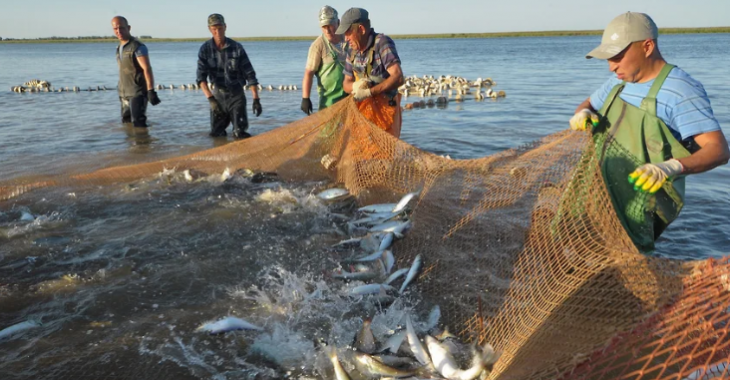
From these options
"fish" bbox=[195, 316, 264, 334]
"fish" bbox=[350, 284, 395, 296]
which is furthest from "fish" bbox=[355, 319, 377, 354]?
"fish" bbox=[195, 316, 264, 334]

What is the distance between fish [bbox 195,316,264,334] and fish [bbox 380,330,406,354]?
3.62ft

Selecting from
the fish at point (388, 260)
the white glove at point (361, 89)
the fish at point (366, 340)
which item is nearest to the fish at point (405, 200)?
the fish at point (388, 260)

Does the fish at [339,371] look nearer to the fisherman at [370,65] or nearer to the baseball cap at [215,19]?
the fisherman at [370,65]

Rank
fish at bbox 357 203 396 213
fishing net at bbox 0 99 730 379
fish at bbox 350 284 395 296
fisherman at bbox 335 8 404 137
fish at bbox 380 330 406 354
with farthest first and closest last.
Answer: fisherman at bbox 335 8 404 137 → fish at bbox 357 203 396 213 → fish at bbox 350 284 395 296 → fish at bbox 380 330 406 354 → fishing net at bbox 0 99 730 379

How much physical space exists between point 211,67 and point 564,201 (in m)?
8.10

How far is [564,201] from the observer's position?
3764 millimetres

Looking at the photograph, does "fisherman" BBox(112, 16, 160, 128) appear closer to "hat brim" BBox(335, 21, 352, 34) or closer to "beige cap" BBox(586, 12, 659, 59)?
"hat brim" BBox(335, 21, 352, 34)

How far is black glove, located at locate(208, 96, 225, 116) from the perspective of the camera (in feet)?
33.2

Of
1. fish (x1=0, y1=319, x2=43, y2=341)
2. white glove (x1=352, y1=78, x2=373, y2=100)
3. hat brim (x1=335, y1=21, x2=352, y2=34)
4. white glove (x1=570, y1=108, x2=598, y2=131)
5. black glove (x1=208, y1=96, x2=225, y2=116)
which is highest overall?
hat brim (x1=335, y1=21, x2=352, y2=34)

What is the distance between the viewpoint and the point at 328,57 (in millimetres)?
8273

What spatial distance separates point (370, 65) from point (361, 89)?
0.39 m

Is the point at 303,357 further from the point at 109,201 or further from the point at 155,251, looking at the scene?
the point at 109,201

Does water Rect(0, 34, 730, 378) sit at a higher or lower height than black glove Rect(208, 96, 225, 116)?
lower

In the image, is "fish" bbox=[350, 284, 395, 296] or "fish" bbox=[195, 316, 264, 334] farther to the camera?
"fish" bbox=[350, 284, 395, 296]
